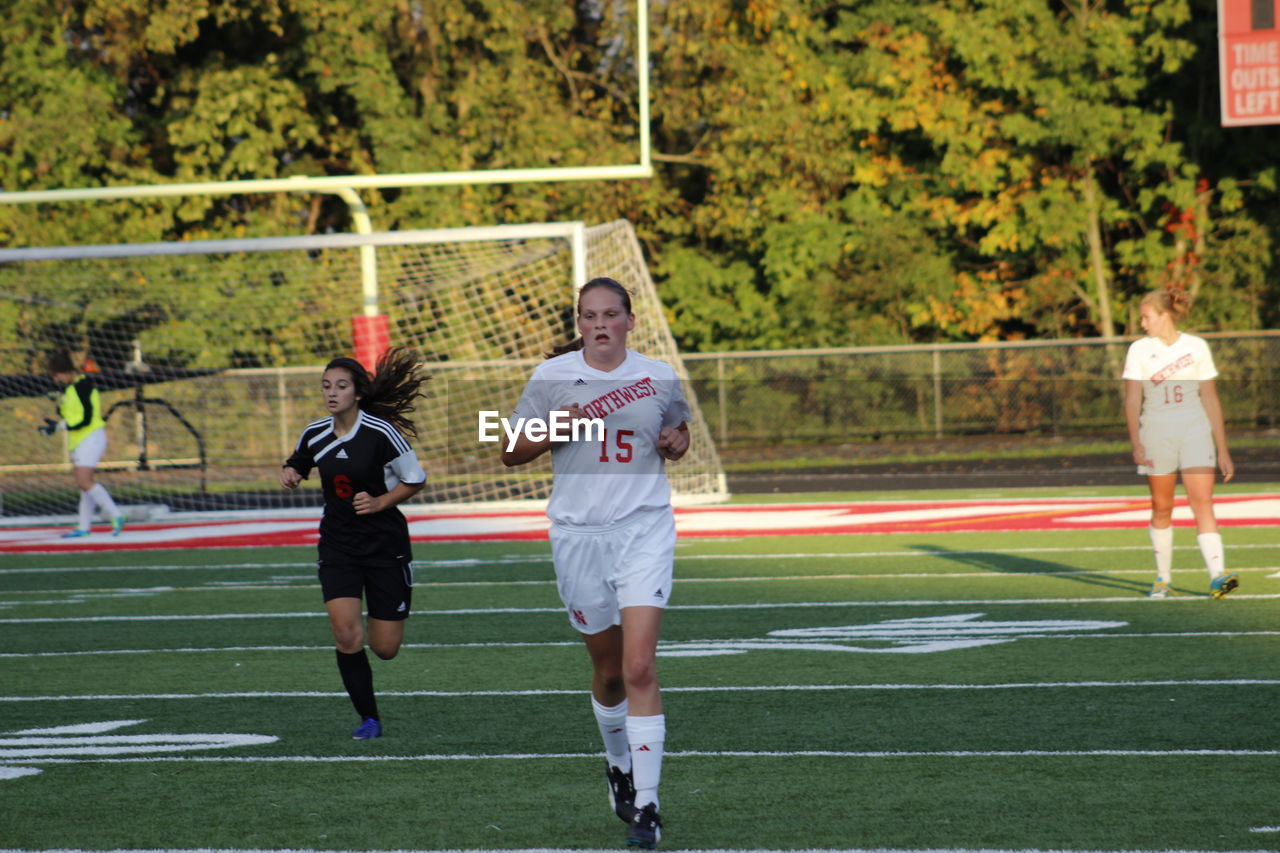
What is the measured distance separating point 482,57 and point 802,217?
6.67 metres

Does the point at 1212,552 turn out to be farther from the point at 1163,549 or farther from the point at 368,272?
the point at 368,272

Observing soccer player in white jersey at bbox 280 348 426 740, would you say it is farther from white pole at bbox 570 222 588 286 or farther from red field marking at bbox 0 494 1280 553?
white pole at bbox 570 222 588 286

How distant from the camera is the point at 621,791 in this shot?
5.56m

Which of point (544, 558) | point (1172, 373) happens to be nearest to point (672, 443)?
point (1172, 373)

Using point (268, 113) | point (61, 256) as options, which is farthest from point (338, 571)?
point (268, 113)

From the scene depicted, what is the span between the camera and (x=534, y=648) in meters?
9.67

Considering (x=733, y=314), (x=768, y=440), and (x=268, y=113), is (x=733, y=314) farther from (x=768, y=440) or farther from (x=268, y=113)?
(x=268, y=113)

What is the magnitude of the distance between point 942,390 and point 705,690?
20.4 meters

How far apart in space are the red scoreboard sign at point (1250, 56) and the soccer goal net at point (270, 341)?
7988 mm

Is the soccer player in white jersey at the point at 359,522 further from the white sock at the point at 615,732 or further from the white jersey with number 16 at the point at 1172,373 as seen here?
the white jersey with number 16 at the point at 1172,373

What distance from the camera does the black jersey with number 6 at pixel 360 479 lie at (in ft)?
23.9

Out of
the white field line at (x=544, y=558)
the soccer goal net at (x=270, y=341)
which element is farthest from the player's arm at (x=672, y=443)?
the soccer goal net at (x=270, y=341)

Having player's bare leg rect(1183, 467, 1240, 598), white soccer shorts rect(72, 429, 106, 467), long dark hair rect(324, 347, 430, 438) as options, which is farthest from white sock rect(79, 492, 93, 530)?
player's bare leg rect(1183, 467, 1240, 598)

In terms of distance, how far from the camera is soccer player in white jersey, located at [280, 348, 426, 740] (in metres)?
7.25
